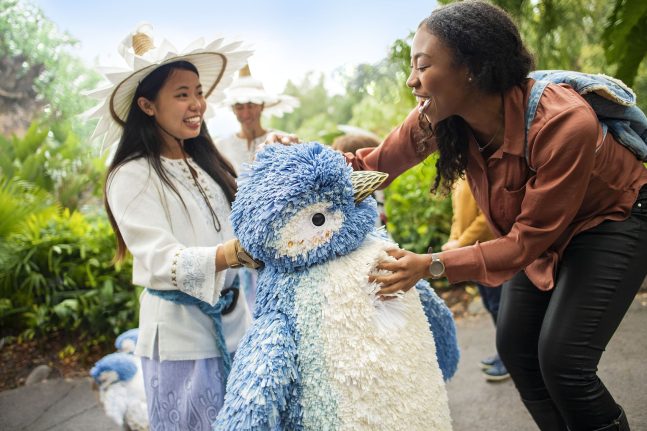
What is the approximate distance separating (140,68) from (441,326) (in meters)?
1.36

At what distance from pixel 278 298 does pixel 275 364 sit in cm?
20

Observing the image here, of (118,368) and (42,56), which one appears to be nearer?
(118,368)

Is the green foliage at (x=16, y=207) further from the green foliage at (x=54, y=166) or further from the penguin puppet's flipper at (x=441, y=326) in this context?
the penguin puppet's flipper at (x=441, y=326)

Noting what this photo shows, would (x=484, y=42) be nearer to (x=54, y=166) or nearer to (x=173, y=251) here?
(x=173, y=251)

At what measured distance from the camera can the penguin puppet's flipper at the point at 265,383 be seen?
57.6 inches

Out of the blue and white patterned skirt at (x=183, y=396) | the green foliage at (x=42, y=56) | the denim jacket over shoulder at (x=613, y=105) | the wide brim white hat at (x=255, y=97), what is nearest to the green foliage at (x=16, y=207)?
the wide brim white hat at (x=255, y=97)

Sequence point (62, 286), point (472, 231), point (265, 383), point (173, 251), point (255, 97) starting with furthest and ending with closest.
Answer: point (62, 286) → point (255, 97) → point (472, 231) → point (173, 251) → point (265, 383)

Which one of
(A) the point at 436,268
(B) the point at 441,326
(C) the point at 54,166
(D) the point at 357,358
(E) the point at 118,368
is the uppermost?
(A) the point at 436,268

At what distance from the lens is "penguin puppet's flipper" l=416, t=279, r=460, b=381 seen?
6.31ft

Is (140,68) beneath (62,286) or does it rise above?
above

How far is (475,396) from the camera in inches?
130

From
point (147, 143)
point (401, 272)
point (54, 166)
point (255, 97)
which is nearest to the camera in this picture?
point (401, 272)

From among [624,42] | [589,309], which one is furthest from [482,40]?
[624,42]

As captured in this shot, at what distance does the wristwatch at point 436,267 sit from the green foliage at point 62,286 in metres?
3.42
